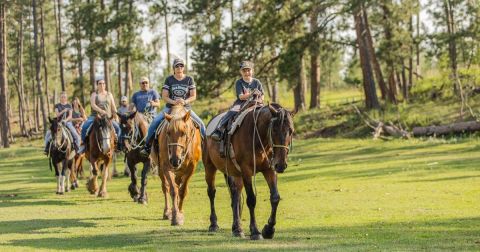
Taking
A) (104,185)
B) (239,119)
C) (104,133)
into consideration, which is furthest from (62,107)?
(239,119)

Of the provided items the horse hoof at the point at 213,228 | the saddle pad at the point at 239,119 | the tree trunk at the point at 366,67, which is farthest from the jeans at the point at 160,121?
the tree trunk at the point at 366,67

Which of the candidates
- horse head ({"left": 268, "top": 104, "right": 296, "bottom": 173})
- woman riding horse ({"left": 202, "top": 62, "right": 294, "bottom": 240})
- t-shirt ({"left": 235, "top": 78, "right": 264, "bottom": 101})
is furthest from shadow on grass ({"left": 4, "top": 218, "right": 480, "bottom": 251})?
t-shirt ({"left": 235, "top": 78, "right": 264, "bottom": 101})

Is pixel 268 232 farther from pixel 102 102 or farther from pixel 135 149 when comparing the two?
pixel 102 102

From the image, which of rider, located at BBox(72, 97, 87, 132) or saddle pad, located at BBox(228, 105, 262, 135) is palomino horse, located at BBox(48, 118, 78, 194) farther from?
saddle pad, located at BBox(228, 105, 262, 135)

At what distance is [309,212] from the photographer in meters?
16.6

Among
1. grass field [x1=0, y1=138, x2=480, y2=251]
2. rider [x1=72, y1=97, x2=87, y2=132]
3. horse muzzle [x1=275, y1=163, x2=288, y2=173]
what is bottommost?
grass field [x1=0, y1=138, x2=480, y2=251]

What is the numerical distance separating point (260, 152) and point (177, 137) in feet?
7.68

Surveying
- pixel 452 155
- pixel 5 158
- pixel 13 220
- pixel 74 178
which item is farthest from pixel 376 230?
pixel 5 158

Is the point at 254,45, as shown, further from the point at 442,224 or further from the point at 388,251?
the point at 388,251

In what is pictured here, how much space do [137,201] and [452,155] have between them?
1452 centimetres

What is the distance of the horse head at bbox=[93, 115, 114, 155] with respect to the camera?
20.8 m

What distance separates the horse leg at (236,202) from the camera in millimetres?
13055

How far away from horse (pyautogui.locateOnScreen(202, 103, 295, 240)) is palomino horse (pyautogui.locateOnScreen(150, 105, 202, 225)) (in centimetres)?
122

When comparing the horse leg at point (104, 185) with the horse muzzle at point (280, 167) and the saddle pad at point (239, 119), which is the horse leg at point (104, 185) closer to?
Answer: the saddle pad at point (239, 119)
